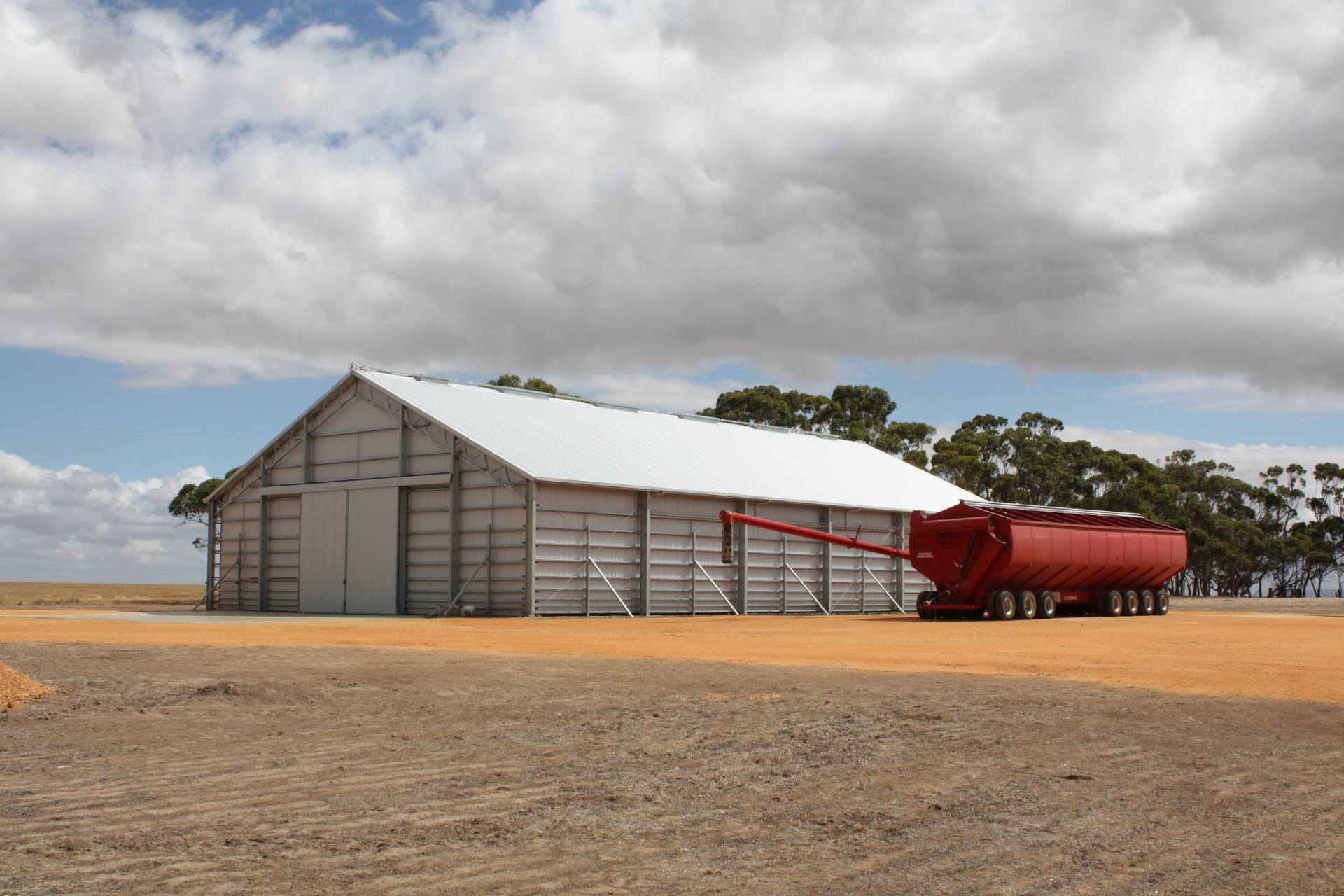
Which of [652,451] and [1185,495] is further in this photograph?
[1185,495]

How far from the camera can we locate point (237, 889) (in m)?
6.01

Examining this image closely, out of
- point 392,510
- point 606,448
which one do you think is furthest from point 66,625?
point 606,448

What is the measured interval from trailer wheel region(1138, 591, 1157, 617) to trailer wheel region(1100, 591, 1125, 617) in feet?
5.87

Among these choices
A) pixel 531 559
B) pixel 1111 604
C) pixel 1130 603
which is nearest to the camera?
pixel 531 559

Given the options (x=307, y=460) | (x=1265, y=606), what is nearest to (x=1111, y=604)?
(x=1265, y=606)

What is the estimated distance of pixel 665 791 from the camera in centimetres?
845

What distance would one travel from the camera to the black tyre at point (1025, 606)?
37438mm

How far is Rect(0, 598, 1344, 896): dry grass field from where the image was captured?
21.0 feet

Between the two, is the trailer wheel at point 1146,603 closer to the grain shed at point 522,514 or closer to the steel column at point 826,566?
the grain shed at point 522,514

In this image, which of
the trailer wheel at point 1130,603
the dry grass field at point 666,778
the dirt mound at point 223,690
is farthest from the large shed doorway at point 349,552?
the trailer wheel at point 1130,603

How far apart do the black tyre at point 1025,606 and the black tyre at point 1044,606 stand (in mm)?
822

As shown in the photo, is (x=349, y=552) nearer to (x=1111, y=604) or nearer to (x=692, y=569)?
(x=692, y=569)

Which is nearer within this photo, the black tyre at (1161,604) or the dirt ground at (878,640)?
the dirt ground at (878,640)

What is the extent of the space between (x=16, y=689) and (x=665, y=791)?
8.98 m
